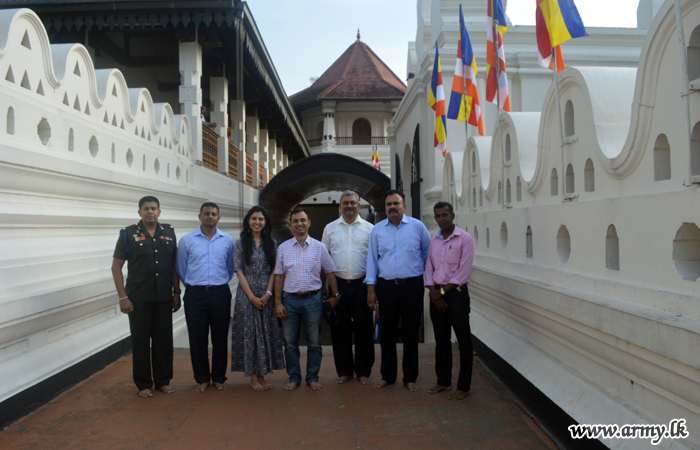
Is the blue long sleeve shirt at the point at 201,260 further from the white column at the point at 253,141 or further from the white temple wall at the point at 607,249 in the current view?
the white column at the point at 253,141

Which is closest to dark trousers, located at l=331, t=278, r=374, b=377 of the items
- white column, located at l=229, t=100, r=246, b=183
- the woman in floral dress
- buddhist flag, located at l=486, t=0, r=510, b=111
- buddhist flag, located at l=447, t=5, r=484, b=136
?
the woman in floral dress

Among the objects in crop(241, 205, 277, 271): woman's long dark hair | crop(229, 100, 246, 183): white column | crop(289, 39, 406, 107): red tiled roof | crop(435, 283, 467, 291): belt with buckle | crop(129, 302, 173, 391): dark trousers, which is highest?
crop(289, 39, 406, 107): red tiled roof

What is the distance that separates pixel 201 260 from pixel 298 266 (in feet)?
2.41

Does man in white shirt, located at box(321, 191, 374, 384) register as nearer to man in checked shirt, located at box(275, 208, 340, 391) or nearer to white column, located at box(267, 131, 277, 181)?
man in checked shirt, located at box(275, 208, 340, 391)

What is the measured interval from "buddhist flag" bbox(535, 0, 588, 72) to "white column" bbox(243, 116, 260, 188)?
36.9 ft

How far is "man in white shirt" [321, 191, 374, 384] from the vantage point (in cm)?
445

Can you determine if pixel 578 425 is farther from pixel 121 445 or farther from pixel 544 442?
pixel 121 445

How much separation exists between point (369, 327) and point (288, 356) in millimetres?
688

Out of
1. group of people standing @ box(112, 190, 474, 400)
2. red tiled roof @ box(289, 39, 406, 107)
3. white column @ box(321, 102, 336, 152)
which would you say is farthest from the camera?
red tiled roof @ box(289, 39, 406, 107)

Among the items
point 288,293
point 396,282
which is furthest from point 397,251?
point 288,293

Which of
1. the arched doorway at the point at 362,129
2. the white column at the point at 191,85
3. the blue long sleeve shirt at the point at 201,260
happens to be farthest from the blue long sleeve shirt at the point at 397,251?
the arched doorway at the point at 362,129

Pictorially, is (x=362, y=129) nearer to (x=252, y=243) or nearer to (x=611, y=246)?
(x=252, y=243)

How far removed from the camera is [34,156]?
12.3 feet

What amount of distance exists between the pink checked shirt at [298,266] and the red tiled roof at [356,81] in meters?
25.7
